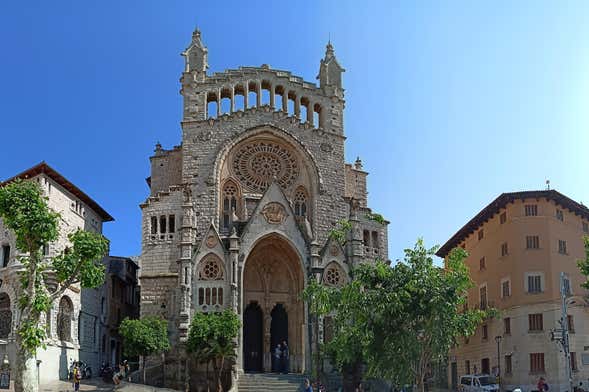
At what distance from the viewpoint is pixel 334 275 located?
172 ft

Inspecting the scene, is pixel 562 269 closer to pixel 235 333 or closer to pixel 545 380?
pixel 545 380

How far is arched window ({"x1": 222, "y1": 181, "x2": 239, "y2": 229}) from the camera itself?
5359cm

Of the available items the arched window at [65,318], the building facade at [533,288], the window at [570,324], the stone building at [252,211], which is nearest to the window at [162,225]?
the stone building at [252,211]

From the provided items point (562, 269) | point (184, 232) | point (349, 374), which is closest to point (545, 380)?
point (562, 269)

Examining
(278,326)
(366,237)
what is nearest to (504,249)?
(366,237)

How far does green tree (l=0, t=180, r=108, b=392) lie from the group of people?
69.0 ft

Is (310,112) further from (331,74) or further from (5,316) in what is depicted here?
(5,316)

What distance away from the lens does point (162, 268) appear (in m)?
50.9

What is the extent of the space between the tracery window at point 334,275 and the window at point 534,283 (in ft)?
38.6

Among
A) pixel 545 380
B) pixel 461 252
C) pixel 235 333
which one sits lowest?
pixel 545 380

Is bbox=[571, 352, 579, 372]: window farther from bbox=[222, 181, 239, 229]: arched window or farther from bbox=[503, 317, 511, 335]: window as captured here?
bbox=[222, 181, 239, 229]: arched window

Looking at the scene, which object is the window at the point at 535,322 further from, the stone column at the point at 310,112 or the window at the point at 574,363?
the stone column at the point at 310,112

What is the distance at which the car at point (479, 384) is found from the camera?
1854 inches

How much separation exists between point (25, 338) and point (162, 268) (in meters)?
21.4
